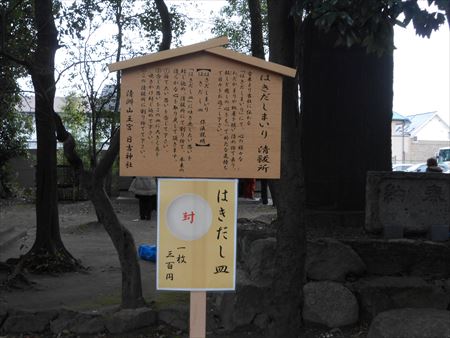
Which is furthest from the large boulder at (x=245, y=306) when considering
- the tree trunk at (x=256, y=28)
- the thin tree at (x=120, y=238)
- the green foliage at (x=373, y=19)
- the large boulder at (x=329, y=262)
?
the tree trunk at (x=256, y=28)

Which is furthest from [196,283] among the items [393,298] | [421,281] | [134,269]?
[421,281]

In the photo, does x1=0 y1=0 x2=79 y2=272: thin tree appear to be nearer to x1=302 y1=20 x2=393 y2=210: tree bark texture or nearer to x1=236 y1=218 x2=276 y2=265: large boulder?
x1=236 y1=218 x2=276 y2=265: large boulder

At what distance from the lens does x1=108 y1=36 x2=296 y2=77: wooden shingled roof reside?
3.65 meters

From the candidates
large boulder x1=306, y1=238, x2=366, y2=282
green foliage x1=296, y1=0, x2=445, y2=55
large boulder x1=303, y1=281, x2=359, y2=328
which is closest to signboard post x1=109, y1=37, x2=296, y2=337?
green foliage x1=296, y1=0, x2=445, y2=55

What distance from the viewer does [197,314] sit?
3729mm

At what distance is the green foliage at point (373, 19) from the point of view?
398cm

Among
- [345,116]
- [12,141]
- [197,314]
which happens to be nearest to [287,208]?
[197,314]

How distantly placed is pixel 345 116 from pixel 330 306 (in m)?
3.02

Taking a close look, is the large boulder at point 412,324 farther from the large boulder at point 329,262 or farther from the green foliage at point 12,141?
the green foliage at point 12,141

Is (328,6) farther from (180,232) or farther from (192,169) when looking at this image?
(180,232)

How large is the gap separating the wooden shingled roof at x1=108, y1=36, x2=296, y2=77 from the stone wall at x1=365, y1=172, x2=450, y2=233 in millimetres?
3775

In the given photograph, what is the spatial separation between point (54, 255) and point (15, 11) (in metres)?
3.52

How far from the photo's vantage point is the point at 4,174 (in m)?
20.7

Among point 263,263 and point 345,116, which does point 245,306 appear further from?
point 345,116
